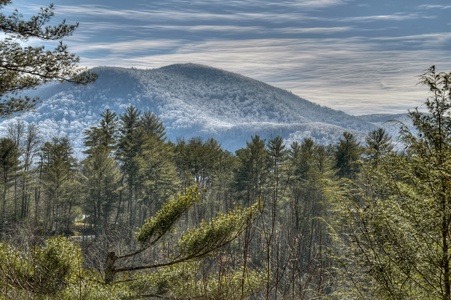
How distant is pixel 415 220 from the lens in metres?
5.72

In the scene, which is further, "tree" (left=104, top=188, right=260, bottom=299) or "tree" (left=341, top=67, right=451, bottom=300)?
"tree" (left=104, top=188, right=260, bottom=299)

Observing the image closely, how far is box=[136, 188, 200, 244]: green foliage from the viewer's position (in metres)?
12.4

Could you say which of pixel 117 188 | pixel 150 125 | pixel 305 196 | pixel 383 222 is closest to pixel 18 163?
→ pixel 117 188

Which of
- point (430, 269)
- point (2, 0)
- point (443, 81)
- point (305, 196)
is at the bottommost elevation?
point (305, 196)

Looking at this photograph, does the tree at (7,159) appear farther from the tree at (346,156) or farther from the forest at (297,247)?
the tree at (346,156)

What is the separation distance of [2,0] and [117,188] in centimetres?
3328

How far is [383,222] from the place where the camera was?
5789mm

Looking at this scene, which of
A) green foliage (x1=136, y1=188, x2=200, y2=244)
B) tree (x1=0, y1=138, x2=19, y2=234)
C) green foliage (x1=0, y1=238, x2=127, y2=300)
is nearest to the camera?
green foliage (x1=0, y1=238, x2=127, y2=300)

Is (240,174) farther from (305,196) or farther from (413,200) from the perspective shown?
(413,200)

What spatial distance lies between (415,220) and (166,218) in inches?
317

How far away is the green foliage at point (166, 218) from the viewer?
1242 centimetres

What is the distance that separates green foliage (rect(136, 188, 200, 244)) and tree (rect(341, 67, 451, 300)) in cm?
668

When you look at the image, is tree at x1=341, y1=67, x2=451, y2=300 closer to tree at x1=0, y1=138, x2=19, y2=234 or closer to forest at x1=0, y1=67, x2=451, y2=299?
forest at x1=0, y1=67, x2=451, y2=299

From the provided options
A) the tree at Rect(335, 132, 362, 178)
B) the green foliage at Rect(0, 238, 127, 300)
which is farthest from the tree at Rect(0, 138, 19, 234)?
the tree at Rect(335, 132, 362, 178)
